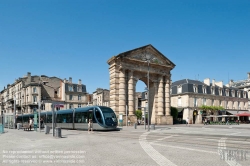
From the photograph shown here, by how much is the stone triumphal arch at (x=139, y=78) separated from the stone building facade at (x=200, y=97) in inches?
641

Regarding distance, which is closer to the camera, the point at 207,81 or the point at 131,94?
the point at 131,94

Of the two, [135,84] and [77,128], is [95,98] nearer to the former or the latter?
[135,84]

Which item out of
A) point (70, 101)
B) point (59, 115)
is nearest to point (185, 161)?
point (59, 115)

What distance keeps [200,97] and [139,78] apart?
2634cm

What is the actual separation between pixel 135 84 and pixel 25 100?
40.0 metres

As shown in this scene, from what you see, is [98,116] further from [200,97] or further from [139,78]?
[200,97]

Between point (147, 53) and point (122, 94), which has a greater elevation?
point (147, 53)

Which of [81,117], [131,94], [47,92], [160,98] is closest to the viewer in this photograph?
[81,117]

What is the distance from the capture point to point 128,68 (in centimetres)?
4066

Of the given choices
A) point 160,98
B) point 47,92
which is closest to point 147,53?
point 160,98

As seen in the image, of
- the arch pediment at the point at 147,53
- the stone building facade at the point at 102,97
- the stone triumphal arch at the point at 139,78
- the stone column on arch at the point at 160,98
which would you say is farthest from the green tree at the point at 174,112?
the stone building facade at the point at 102,97

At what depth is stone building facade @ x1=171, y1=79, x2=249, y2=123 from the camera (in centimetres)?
6034

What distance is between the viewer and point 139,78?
141 ft

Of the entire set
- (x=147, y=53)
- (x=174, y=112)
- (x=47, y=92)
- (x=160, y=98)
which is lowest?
(x=174, y=112)
